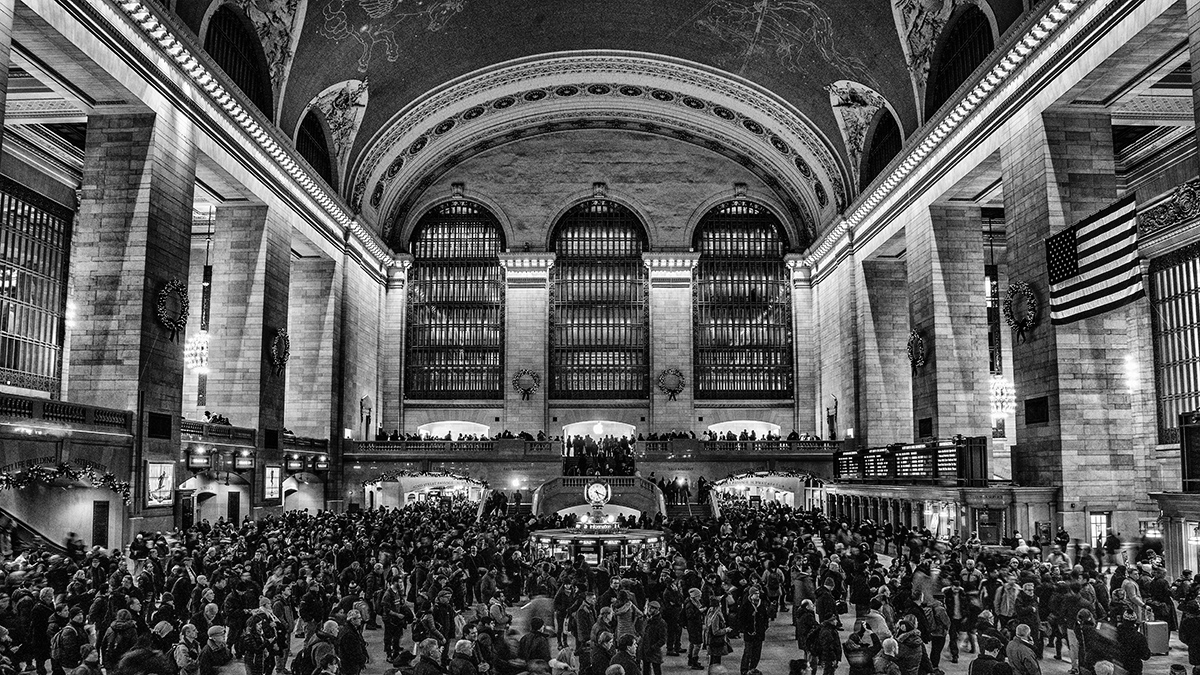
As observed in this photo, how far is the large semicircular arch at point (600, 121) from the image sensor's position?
4094 cm

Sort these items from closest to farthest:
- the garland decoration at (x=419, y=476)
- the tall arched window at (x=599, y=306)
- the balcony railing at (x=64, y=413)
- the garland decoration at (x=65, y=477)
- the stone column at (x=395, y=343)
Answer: the balcony railing at (x=64, y=413)
the garland decoration at (x=65, y=477)
the garland decoration at (x=419, y=476)
the stone column at (x=395, y=343)
the tall arched window at (x=599, y=306)

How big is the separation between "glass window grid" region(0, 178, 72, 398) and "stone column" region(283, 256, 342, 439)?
8746 mm

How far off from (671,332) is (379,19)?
2114 centimetres

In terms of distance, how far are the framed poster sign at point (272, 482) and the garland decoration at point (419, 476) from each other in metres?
7.56

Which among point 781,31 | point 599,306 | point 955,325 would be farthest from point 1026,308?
point 599,306

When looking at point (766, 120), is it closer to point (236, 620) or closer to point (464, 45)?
point (464, 45)

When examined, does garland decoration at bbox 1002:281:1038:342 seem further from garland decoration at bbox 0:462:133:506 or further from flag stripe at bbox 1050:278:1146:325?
garland decoration at bbox 0:462:133:506

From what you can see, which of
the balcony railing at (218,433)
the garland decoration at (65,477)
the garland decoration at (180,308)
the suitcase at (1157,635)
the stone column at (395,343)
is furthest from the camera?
the stone column at (395,343)

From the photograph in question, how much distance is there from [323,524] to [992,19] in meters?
21.4

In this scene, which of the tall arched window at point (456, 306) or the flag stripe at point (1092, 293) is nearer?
the flag stripe at point (1092, 293)

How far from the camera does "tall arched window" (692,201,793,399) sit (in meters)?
48.3

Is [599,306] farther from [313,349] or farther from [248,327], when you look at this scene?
[248,327]

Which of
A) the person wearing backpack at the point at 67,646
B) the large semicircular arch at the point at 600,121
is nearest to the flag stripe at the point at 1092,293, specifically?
the person wearing backpack at the point at 67,646

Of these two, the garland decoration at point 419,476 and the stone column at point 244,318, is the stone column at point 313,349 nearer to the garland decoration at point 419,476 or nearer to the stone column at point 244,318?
the garland decoration at point 419,476
